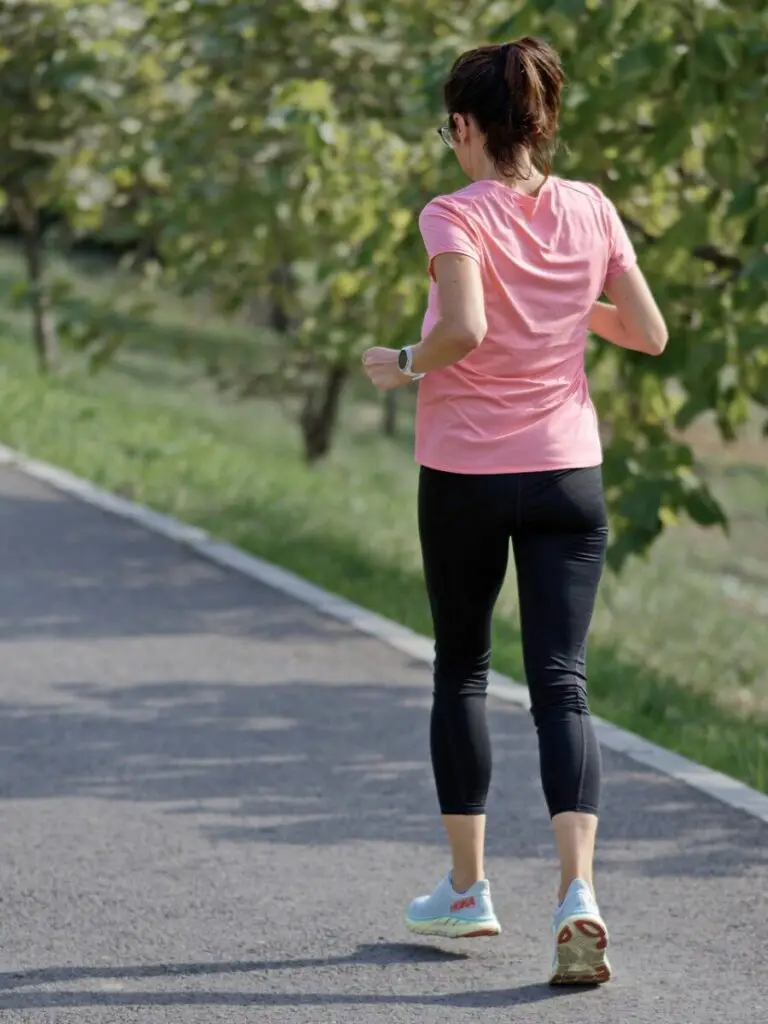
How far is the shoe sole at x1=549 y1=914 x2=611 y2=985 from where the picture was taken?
12.5 ft

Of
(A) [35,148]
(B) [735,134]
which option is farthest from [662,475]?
(A) [35,148]

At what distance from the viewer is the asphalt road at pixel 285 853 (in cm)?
391

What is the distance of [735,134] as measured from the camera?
24.6 ft

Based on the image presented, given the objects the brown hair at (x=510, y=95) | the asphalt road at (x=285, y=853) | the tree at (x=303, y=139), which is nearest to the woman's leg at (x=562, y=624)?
the asphalt road at (x=285, y=853)

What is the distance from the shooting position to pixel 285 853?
4945 mm

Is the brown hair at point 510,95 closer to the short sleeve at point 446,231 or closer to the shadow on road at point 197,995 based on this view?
the short sleeve at point 446,231

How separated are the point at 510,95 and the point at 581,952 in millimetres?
1653

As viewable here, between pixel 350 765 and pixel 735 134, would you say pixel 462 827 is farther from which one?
pixel 735 134

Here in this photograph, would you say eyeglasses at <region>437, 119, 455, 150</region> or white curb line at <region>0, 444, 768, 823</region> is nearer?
eyeglasses at <region>437, 119, 455, 150</region>

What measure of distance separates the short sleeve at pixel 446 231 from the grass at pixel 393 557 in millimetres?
2461

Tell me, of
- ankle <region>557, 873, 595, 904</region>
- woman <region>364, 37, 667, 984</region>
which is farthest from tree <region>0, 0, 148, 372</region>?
ankle <region>557, 873, 595, 904</region>

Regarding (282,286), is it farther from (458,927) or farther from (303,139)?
(458,927)

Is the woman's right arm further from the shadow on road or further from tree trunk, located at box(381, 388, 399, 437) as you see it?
tree trunk, located at box(381, 388, 399, 437)

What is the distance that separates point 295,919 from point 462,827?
476mm
